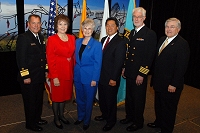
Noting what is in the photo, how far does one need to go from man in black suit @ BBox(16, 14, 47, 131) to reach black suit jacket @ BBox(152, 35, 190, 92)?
145 centimetres

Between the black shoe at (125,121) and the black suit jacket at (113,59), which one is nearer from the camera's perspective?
the black suit jacket at (113,59)

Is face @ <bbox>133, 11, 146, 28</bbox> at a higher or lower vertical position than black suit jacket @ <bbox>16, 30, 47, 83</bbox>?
higher

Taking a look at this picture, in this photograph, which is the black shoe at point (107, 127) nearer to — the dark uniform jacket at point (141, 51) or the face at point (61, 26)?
the dark uniform jacket at point (141, 51)

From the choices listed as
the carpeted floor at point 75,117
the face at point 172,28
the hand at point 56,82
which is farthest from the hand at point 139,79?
the hand at point 56,82

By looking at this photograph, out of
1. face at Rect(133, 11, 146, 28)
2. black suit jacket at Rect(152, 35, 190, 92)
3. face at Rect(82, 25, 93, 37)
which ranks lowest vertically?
black suit jacket at Rect(152, 35, 190, 92)

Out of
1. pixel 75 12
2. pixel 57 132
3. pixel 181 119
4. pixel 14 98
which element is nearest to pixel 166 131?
pixel 181 119

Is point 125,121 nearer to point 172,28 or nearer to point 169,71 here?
point 169,71

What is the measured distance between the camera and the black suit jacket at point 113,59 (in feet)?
7.86

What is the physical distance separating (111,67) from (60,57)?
25.5 inches

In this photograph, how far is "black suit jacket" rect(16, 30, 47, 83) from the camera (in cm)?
225

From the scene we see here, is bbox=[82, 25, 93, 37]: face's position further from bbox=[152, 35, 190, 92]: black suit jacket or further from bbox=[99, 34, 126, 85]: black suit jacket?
bbox=[152, 35, 190, 92]: black suit jacket

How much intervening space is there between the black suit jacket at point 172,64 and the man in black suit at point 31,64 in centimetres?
145

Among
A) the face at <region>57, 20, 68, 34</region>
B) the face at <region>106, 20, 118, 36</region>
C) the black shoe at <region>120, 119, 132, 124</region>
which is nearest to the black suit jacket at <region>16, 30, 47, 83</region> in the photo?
the face at <region>57, 20, 68, 34</region>

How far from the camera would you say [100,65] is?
2.42 metres
